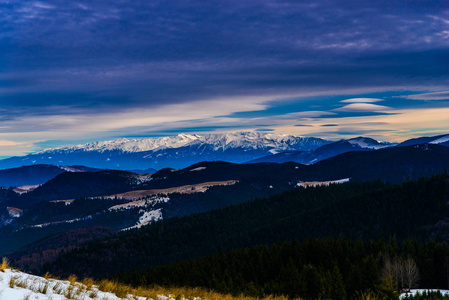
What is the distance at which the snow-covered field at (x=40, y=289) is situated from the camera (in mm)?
18969

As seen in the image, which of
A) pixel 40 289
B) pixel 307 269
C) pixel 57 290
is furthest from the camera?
pixel 307 269

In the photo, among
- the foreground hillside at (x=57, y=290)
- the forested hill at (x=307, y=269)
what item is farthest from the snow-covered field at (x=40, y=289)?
the forested hill at (x=307, y=269)

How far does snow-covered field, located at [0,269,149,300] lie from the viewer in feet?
62.2

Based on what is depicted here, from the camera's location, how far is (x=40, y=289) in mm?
20469

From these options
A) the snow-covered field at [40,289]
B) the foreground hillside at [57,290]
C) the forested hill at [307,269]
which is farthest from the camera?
the forested hill at [307,269]

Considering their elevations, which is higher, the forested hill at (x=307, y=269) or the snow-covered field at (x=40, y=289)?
the snow-covered field at (x=40, y=289)

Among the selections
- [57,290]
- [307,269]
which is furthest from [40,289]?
[307,269]

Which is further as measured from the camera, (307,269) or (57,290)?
(307,269)

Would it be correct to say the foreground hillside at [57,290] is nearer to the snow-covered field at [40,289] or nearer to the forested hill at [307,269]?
the snow-covered field at [40,289]

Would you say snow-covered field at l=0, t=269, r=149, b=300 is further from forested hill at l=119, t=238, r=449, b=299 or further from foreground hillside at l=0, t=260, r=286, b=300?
forested hill at l=119, t=238, r=449, b=299

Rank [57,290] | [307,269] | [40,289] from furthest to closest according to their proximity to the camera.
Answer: [307,269] → [57,290] → [40,289]

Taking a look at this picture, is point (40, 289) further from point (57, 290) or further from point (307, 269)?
point (307, 269)

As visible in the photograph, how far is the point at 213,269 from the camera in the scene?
109375 mm

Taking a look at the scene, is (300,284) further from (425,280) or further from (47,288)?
(47,288)
